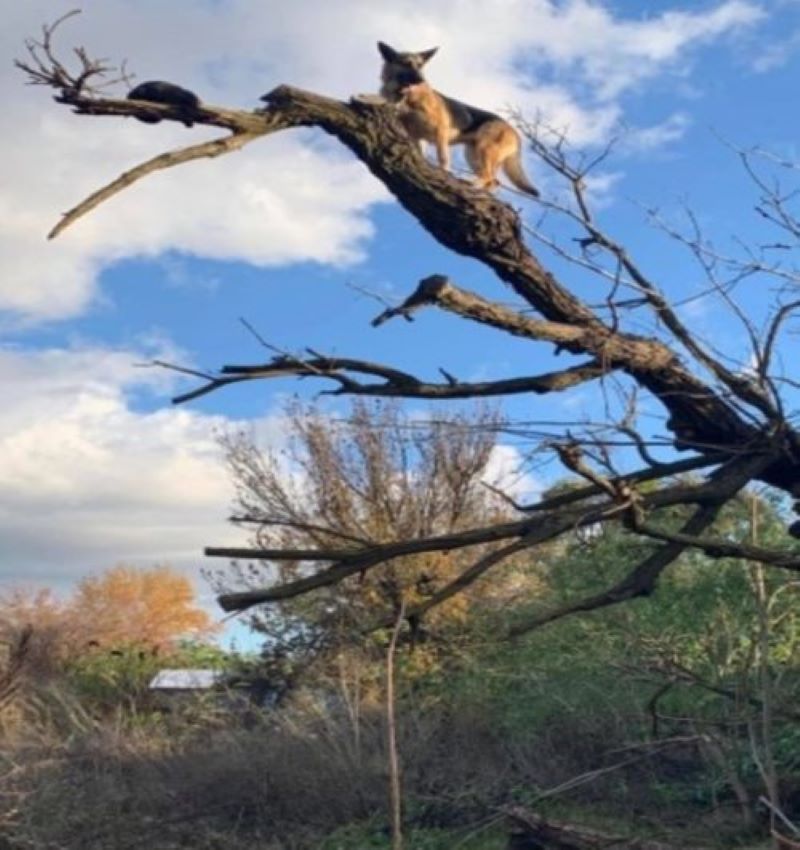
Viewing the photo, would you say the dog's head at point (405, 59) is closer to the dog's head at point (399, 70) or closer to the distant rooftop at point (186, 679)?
the dog's head at point (399, 70)

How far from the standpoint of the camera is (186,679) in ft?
55.4

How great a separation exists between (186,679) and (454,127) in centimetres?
1057

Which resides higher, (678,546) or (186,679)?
(186,679)

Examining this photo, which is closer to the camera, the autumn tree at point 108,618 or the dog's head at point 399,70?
the dog's head at point 399,70

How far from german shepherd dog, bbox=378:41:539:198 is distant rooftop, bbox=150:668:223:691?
9.71m

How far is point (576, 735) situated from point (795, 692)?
132 inches

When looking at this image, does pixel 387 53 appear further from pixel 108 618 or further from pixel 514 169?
pixel 108 618

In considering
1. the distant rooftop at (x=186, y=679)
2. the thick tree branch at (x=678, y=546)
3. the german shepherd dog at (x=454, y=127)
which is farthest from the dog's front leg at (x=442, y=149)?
the distant rooftop at (x=186, y=679)

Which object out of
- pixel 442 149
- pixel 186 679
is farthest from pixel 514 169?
pixel 186 679

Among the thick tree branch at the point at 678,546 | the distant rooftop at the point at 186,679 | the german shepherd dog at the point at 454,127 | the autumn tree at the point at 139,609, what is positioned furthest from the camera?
the autumn tree at the point at 139,609

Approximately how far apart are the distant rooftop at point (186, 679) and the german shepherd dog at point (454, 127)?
9709mm

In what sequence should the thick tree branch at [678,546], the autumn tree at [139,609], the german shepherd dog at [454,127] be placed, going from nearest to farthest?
the thick tree branch at [678,546]
the german shepherd dog at [454,127]
the autumn tree at [139,609]

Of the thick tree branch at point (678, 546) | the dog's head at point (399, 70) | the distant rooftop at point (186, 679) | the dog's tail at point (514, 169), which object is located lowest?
the thick tree branch at point (678, 546)

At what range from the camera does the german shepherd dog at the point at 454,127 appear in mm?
7758
